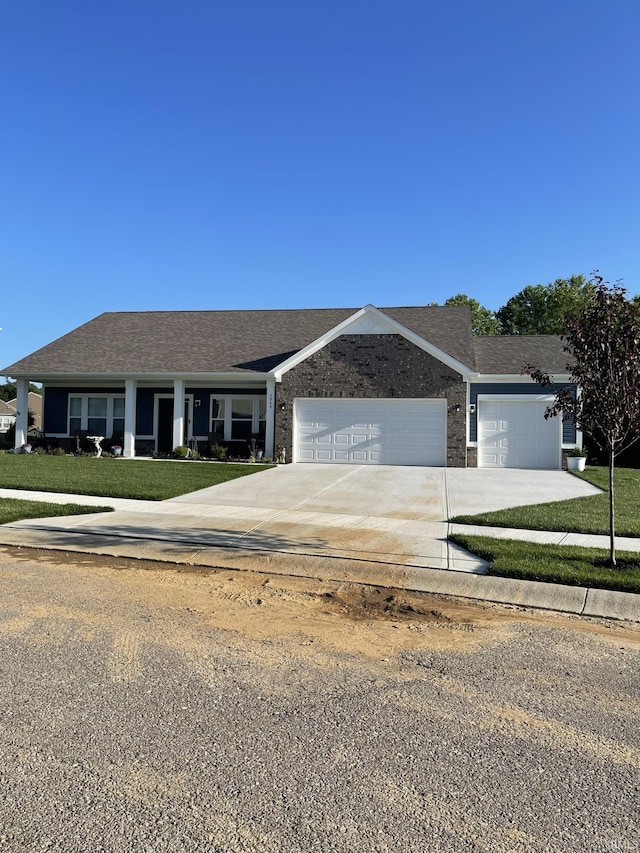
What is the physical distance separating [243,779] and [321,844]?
2.01ft

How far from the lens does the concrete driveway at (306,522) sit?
8070 millimetres

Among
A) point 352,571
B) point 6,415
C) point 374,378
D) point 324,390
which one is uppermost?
point 6,415

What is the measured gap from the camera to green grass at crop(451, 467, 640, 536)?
32.1 feet

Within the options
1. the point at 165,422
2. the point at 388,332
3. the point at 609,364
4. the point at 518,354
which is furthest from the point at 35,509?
the point at 518,354

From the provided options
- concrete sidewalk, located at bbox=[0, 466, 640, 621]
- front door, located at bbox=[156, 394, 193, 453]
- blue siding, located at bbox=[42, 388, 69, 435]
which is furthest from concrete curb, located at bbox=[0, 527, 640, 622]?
blue siding, located at bbox=[42, 388, 69, 435]

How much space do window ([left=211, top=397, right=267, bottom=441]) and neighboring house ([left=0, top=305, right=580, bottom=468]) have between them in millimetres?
40

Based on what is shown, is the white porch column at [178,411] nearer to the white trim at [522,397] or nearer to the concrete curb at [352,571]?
the white trim at [522,397]

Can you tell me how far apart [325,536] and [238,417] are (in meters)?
15.3

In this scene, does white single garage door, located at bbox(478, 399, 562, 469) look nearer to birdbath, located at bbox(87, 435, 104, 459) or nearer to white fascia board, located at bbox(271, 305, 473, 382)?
white fascia board, located at bbox(271, 305, 473, 382)

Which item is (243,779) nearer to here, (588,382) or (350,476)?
(588,382)

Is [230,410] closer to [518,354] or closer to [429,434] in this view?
[429,434]

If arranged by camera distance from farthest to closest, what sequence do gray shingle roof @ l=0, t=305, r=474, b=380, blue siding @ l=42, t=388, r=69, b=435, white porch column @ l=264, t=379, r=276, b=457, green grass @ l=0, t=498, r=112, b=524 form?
1. blue siding @ l=42, t=388, r=69, b=435
2. gray shingle roof @ l=0, t=305, r=474, b=380
3. white porch column @ l=264, t=379, r=276, b=457
4. green grass @ l=0, t=498, r=112, b=524

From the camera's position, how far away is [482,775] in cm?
316

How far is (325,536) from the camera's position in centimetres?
920
